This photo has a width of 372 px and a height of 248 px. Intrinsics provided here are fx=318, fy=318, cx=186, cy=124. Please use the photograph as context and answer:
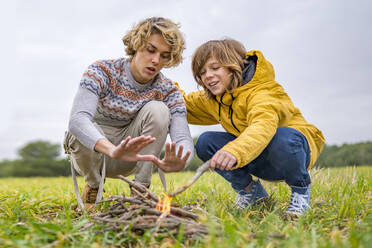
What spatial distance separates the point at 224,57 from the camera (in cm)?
279

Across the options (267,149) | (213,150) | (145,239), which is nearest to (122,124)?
(213,150)

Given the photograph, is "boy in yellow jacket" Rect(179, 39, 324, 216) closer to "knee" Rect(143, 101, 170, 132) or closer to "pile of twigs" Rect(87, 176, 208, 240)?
"knee" Rect(143, 101, 170, 132)

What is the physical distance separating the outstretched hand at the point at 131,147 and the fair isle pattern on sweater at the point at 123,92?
2.44 feet

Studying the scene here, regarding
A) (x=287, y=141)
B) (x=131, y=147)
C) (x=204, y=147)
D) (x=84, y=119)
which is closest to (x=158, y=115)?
(x=204, y=147)

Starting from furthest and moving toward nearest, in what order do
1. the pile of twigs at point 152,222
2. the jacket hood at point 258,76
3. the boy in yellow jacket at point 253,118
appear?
the jacket hood at point 258,76 < the boy in yellow jacket at point 253,118 < the pile of twigs at point 152,222

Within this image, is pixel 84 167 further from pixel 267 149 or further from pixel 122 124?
pixel 267 149

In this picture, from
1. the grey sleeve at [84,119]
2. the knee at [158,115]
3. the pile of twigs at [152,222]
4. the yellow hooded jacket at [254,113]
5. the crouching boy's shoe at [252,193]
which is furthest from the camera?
the crouching boy's shoe at [252,193]

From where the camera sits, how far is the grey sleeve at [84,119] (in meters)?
2.35

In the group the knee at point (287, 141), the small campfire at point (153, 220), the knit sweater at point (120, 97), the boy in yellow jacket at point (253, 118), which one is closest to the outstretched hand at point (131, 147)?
the small campfire at point (153, 220)

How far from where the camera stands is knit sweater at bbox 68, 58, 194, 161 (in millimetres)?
2533

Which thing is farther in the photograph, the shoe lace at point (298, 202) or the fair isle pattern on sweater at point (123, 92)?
the fair isle pattern on sweater at point (123, 92)

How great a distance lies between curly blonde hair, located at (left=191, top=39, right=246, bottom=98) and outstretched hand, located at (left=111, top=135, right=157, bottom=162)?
1.05 metres

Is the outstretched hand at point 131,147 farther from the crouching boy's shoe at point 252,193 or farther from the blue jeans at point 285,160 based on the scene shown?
the crouching boy's shoe at point 252,193

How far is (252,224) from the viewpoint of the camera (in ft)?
6.60
